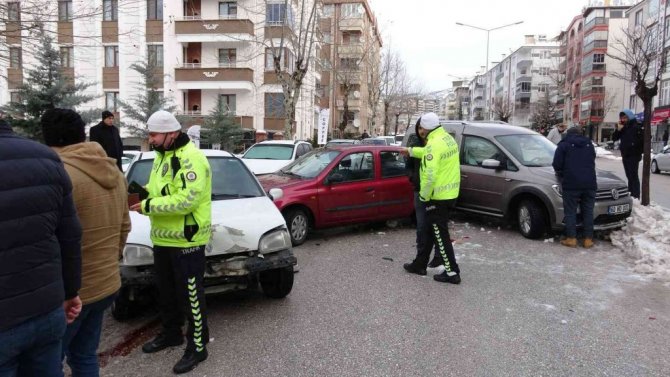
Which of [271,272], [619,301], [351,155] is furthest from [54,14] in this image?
[619,301]

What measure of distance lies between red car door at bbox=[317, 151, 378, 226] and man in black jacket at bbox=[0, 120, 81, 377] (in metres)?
5.95

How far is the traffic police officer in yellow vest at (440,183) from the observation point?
235 inches

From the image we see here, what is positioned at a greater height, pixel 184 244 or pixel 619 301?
pixel 184 244

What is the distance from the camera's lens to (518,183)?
8469mm

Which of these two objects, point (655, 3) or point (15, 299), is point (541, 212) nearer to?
point (15, 299)

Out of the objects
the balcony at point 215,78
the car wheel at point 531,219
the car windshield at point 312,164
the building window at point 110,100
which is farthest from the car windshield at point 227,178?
the building window at point 110,100

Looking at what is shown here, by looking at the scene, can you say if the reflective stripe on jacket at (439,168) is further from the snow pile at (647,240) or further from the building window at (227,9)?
the building window at (227,9)

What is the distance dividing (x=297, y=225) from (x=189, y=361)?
14.0ft

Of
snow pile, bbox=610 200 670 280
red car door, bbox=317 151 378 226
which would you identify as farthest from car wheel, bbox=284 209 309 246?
snow pile, bbox=610 200 670 280

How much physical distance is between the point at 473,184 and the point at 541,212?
1.36m

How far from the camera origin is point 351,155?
8.70m

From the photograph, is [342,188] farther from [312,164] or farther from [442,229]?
[442,229]

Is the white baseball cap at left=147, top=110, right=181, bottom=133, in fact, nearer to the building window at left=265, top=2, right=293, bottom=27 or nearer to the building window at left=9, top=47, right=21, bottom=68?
the building window at left=9, top=47, right=21, bottom=68

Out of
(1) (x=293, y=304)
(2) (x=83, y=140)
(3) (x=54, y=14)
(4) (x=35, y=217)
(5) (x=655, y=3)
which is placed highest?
(5) (x=655, y=3)
